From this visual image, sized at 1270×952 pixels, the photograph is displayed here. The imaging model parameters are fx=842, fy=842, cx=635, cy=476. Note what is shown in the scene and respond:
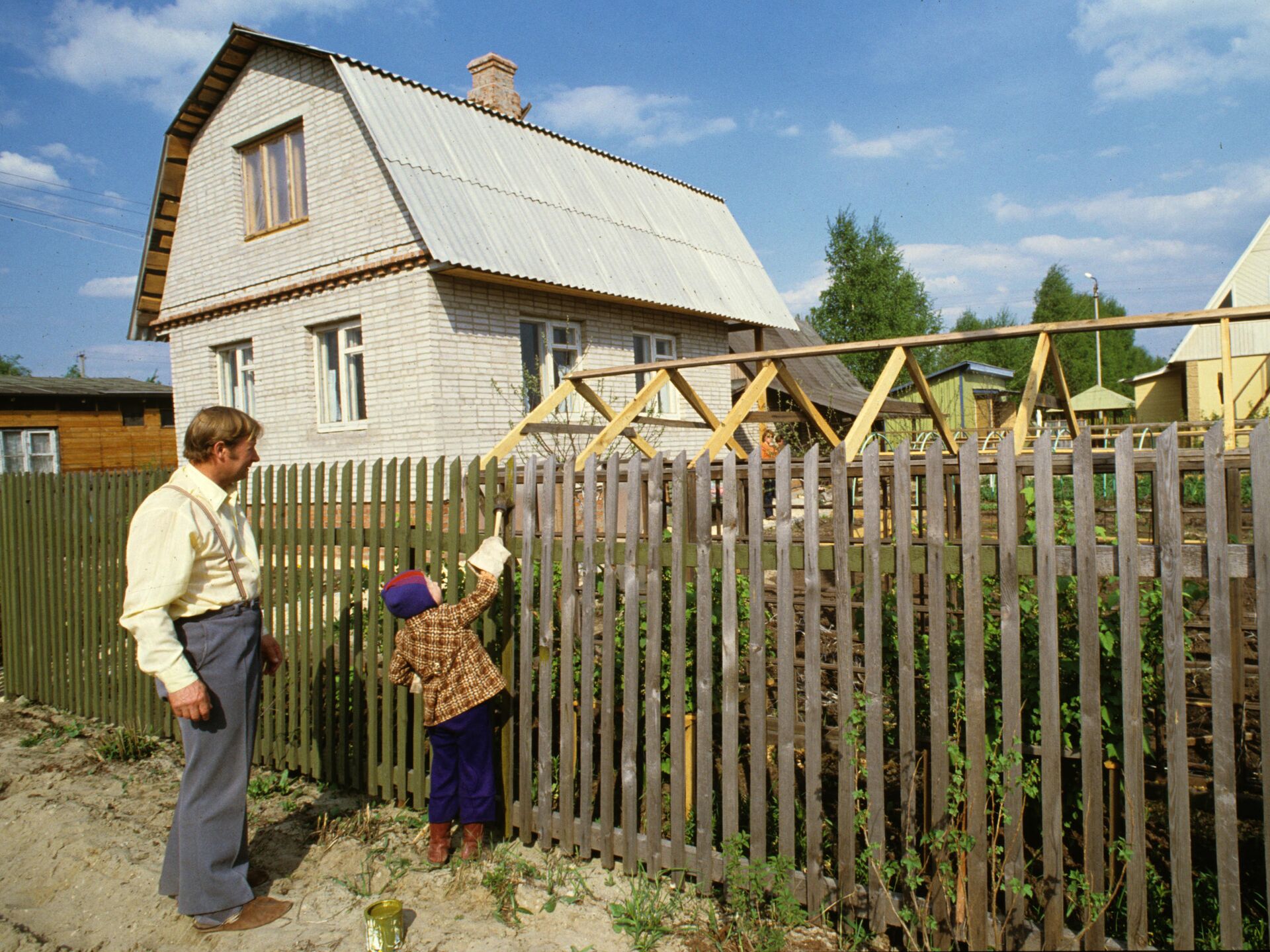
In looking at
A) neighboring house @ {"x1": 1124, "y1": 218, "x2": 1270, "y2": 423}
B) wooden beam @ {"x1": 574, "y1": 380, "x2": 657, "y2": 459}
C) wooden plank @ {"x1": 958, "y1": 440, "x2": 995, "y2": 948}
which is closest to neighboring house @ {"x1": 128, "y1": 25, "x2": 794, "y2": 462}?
wooden beam @ {"x1": 574, "y1": 380, "x2": 657, "y2": 459}

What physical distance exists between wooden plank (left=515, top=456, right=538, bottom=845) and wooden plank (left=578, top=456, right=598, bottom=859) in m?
0.23

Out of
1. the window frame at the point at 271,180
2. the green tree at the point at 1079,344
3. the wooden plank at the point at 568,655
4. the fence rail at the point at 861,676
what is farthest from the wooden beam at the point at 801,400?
the green tree at the point at 1079,344

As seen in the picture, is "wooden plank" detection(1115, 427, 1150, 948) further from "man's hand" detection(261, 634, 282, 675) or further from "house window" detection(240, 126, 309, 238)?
"house window" detection(240, 126, 309, 238)

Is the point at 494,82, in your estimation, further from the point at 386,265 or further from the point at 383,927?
the point at 383,927

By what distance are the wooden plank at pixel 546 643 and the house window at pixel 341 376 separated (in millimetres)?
8493

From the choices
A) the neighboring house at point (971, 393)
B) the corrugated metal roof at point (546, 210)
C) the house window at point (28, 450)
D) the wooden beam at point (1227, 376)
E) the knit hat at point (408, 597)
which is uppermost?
the corrugated metal roof at point (546, 210)

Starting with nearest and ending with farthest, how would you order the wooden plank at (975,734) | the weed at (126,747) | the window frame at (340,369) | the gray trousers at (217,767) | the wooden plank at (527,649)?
the wooden plank at (975,734) < the gray trousers at (217,767) < the wooden plank at (527,649) < the weed at (126,747) < the window frame at (340,369)

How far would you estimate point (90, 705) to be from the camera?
5871mm

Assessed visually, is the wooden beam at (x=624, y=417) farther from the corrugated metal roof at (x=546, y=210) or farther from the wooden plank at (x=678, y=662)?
the corrugated metal roof at (x=546, y=210)

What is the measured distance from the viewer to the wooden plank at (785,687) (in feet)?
9.62

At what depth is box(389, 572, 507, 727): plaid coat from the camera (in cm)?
335

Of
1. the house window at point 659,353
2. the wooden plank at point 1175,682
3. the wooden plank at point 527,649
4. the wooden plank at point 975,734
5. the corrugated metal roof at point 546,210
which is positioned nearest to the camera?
the wooden plank at point 1175,682

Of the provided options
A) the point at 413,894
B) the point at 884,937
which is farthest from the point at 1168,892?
the point at 413,894

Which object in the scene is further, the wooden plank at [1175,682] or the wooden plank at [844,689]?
the wooden plank at [844,689]
